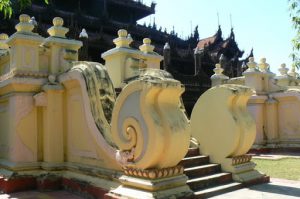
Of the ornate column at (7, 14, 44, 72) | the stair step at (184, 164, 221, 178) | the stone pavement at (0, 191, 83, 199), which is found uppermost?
the ornate column at (7, 14, 44, 72)

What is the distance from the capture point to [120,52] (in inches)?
318

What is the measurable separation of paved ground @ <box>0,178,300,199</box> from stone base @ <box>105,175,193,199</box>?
2.42 ft

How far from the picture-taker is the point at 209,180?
5570 millimetres

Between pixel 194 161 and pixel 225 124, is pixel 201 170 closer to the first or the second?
pixel 194 161

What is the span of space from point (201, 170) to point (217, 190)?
0.57 metres

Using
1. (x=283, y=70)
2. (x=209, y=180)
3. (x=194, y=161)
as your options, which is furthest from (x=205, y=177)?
(x=283, y=70)

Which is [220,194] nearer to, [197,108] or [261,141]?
[197,108]

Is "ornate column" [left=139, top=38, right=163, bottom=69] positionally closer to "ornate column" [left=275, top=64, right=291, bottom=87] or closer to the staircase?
the staircase

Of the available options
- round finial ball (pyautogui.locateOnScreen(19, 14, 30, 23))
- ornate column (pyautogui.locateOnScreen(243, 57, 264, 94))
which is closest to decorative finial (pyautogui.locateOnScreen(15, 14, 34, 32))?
round finial ball (pyautogui.locateOnScreen(19, 14, 30, 23))

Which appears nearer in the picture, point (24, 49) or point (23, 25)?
point (24, 49)

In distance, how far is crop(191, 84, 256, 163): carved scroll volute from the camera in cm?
611

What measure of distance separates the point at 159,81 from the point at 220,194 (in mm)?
2043

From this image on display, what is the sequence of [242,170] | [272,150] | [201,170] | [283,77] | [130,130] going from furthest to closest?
[283,77]
[272,150]
[242,170]
[201,170]
[130,130]

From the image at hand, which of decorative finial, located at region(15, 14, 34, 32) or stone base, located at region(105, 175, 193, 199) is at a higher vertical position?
decorative finial, located at region(15, 14, 34, 32)
